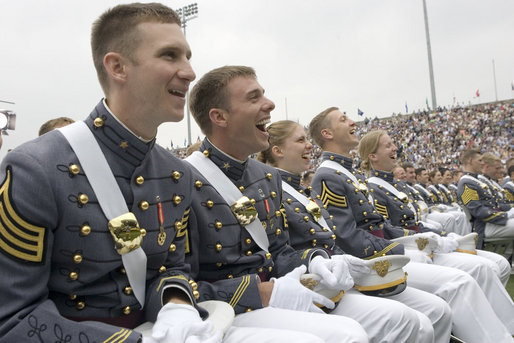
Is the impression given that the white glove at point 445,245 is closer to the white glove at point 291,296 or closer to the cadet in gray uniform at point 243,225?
the cadet in gray uniform at point 243,225

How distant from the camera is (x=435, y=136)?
3291 centimetres

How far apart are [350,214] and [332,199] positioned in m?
0.20

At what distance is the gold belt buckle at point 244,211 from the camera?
2592 mm

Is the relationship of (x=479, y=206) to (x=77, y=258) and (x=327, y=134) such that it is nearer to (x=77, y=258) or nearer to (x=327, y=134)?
(x=327, y=134)

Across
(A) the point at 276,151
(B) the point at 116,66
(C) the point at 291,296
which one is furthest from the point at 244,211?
(A) the point at 276,151

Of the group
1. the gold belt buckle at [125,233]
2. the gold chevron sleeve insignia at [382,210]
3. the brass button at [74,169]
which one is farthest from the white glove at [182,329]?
the gold chevron sleeve insignia at [382,210]

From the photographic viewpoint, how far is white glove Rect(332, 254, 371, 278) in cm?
294

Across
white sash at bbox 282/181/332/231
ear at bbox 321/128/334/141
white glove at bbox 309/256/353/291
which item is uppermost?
ear at bbox 321/128/334/141

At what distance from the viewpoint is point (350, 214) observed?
3996 millimetres

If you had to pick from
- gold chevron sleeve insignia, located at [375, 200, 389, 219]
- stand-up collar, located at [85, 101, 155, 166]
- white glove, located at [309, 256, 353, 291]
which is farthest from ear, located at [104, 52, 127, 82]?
gold chevron sleeve insignia, located at [375, 200, 389, 219]

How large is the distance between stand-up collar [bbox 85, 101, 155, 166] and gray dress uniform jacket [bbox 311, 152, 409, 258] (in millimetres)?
2413

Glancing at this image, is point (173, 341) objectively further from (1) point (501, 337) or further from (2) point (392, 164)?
(2) point (392, 164)

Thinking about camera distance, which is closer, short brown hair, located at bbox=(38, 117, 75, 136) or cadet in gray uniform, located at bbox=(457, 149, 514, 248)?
short brown hair, located at bbox=(38, 117, 75, 136)

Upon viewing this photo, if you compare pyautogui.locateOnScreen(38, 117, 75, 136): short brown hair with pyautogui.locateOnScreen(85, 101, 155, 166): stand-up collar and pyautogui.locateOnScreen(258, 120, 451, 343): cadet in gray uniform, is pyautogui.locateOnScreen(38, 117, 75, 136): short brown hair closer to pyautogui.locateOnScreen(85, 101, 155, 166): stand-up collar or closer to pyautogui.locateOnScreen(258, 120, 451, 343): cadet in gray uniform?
pyautogui.locateOnScreen(258, 120, 451, 343): cadet in gray uniform
